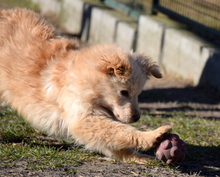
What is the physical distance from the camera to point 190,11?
9.41 meters

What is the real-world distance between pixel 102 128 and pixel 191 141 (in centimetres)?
155

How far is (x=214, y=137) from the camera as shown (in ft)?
18.2

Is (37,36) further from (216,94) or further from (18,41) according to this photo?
(216,94)

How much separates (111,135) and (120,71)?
636 mm

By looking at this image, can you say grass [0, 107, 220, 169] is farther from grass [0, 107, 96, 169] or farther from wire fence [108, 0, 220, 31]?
wire fence [108, 0, 220, 31]

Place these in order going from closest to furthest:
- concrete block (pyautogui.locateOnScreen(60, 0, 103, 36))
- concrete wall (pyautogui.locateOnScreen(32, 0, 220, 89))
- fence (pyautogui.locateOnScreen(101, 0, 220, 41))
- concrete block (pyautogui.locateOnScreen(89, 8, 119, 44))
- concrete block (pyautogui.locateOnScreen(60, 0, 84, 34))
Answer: concrete wall (pyautogui.locateOnScreen(32, 0, 220, 89)) → fence (pyautogui.locateOnScreen(101, 0, 220, 41)) → concrete block (pyautogui.locateOnScreen(89, 8, 119, 44)) → concrete block (pyautogui.locateOnScreen(60, 0, 103, 36)) → concrete block (pyautogui.locateOnScreen(60, 0, 84, 34))

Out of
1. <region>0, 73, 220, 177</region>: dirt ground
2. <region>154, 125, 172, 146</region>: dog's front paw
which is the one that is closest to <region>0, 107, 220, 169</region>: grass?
<region>0, 73, 220, 177</region>: dirt ground

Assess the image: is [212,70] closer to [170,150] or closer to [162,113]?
[162,113]

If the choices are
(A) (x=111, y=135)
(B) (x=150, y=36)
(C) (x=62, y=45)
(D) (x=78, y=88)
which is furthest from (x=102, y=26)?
(A) (x=111, y=135)

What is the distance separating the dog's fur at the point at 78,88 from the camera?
4.29 meters

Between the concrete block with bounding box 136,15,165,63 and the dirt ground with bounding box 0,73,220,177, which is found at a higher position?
the concrete block with bounding box 136,15,165,63

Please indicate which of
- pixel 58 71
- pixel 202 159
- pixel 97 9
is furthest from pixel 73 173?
pixel 97 9

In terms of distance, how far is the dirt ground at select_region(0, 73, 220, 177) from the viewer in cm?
402

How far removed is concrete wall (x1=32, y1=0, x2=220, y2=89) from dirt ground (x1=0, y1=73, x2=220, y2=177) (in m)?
0.31
